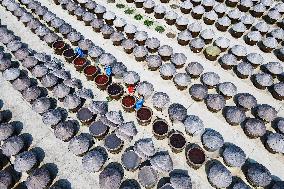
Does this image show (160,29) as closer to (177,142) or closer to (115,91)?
(115,91)

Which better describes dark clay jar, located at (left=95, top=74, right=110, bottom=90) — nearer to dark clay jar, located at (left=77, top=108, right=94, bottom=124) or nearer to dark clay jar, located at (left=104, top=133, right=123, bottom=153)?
dark clay jar, located at (left=77, top=108, right=94, bottom=124)

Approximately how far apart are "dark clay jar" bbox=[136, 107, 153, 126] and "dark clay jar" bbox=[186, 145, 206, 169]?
3766mm

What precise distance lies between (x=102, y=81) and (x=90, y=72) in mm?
1514

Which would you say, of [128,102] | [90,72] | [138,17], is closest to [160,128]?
[128,102]

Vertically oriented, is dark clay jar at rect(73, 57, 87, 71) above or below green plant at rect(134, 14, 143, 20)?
below

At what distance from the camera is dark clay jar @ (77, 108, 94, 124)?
20.3 metres

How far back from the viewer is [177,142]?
62.3ft

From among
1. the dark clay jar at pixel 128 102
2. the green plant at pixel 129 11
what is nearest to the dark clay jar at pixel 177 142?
the dark clay jar at pixel 128 102

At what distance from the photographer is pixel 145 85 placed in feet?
70.6

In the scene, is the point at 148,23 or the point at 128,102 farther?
the point at 148,23

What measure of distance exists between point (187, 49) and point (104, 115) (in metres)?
10.7

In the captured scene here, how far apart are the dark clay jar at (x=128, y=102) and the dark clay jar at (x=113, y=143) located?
2512 millimetres

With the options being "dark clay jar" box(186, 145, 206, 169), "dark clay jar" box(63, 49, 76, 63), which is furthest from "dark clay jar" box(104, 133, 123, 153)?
"dark clay jar" box(63, 49, 76, 63)

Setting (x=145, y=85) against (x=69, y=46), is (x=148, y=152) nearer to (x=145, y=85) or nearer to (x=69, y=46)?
(x=145, y=85)
